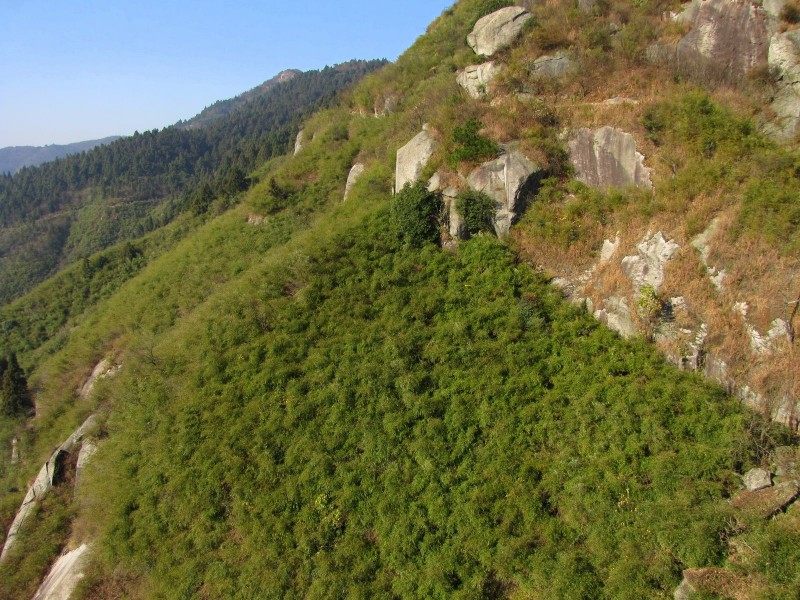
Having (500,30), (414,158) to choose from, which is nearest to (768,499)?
(414,158)

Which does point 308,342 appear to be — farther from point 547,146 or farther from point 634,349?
point 547,146

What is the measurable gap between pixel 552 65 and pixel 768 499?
53.9ft

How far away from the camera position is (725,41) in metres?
14.8

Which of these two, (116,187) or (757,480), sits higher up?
(116,187)

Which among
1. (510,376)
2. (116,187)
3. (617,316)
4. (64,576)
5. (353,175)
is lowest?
(64,576)

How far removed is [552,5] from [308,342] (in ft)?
61.0

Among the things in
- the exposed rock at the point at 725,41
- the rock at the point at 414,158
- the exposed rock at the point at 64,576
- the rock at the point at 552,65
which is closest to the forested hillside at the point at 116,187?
the rock at the point at 414,158

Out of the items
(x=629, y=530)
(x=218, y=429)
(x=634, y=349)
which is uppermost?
(x=634, y=349)

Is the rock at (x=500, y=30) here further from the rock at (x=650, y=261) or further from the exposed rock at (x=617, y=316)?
the exposed rock at (x=617, y=316)

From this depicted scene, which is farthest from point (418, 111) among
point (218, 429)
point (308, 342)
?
point (218, 429)

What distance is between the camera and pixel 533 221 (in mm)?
15078

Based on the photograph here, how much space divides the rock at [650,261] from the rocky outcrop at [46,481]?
17.7 metres

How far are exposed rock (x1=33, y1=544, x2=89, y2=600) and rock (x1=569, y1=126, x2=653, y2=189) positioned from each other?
18.6 meters

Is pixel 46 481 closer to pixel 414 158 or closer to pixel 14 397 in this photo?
pixel 14 397
